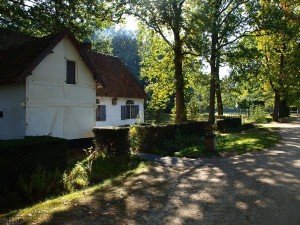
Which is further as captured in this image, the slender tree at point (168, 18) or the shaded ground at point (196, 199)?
the slender tree at point (168, 18)

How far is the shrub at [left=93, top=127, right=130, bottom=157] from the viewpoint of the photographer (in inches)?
581

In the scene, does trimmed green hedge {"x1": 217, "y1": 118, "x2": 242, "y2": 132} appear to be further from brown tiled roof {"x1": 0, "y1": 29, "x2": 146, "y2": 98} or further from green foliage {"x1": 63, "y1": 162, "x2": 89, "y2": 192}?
green foliage {"x1": 63, "y1": 162, "x2": 89, "y2": 192}

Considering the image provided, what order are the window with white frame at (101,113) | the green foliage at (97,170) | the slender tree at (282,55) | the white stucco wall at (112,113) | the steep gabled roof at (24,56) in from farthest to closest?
the slender tree at (282,55)
the white stucco wall at (112,113)
the window with white frame at (101,113)
the steep gabled roof at (24,56)
the green foliage at (97,170)

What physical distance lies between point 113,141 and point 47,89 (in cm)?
477

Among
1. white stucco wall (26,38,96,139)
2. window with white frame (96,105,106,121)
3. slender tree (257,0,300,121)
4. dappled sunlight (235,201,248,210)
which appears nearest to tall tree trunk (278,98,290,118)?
slender tree (257,0,300,121)

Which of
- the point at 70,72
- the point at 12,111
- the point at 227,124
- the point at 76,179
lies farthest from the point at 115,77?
the point at 76,179

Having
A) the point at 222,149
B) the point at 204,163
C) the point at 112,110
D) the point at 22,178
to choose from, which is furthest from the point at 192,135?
the point at 22,178

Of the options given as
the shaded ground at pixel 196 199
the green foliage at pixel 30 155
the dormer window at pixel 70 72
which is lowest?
the shaded ground at pixel 196 199

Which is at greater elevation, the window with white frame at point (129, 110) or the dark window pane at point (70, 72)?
the dark window pane at point (70, 72)

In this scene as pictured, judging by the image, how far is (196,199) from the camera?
26.9 ft

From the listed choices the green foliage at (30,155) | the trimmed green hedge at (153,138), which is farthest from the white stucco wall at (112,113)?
the green foliage at (30,155)

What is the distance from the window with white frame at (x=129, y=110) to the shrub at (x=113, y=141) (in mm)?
13727

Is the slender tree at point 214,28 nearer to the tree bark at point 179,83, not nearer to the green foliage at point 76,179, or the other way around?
the tree bark at point 179,83

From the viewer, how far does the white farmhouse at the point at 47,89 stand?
15664 millimetres
